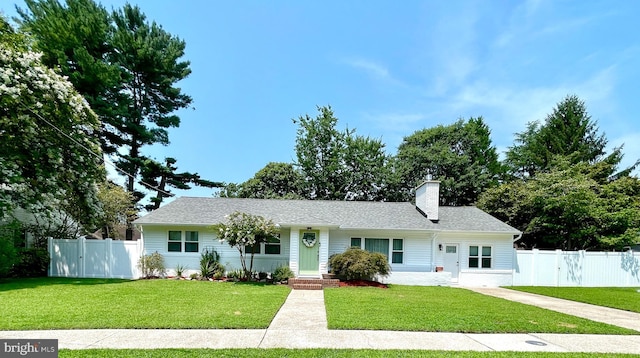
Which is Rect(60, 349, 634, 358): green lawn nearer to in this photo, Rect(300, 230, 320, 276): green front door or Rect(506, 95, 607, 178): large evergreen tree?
Rect(300, 230, 320, 276): green front door

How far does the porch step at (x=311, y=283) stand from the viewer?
12359mm


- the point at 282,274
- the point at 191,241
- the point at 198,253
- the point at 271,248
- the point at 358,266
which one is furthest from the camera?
the point at 271,248

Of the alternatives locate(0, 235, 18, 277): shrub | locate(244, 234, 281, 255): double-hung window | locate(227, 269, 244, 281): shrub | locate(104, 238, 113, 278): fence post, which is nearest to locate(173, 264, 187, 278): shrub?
locate(227, 269, 244, 281): shrub

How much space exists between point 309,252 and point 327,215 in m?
→ 2.88

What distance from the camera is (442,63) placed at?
1461cm

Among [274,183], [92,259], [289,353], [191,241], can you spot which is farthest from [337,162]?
[289,353]

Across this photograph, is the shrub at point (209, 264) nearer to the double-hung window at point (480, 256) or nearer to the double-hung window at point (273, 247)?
the double-hung window at point (273, 247)

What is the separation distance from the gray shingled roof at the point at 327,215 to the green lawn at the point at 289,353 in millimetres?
8680

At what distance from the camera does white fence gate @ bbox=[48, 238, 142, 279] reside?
46.2ft

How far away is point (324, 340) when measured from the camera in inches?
215

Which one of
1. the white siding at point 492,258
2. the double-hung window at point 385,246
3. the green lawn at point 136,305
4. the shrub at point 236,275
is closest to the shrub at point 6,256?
the green lawn at point 136,305

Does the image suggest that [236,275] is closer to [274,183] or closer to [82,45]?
[274,183]

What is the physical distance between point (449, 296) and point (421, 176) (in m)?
20.5

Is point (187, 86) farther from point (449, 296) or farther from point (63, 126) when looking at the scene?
point (449, 296)
